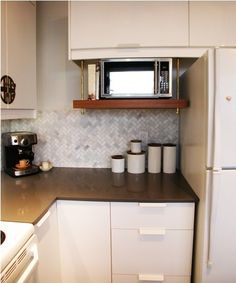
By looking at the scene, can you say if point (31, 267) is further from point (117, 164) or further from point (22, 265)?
point (117, 164)

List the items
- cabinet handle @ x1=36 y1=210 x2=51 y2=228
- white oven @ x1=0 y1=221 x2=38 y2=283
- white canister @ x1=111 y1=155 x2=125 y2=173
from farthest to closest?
white canister @ x1=111 y1=155 x2=125 y2=173 → cabinet handle @ x1=36 y1=210 x2=51 y2=228 → white oven @ x1=0 y1=221 x2=38 y2=283

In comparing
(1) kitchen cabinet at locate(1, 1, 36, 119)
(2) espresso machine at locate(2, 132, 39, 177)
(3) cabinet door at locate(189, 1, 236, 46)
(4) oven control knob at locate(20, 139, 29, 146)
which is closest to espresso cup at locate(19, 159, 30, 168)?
(2) espresso machine at locate(2, 132, 39, 177)

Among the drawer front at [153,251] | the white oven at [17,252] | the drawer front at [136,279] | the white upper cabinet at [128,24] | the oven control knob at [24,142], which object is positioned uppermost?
the white upper cabinet at [128,24]

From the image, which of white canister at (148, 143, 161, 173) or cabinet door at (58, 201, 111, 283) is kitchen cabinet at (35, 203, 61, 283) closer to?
cabinet door at (58, 201, 111, 283)

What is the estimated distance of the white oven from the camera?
2.59ft

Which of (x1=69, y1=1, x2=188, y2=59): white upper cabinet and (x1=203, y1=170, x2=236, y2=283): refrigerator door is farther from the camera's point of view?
(x1=69, y1=1, x2=188, y2=59): white upper cabinet

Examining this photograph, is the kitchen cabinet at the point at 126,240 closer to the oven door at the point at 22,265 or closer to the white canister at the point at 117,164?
the oven door at the point at 22,265

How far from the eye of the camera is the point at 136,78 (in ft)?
4.94

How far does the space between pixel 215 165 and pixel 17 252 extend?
930 mm

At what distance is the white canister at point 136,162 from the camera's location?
1.81 metres

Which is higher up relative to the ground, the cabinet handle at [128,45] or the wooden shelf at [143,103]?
the cabinet handle at [128,45]

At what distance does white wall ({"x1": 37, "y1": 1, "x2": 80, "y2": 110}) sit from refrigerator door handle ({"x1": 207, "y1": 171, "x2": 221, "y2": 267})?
126cm

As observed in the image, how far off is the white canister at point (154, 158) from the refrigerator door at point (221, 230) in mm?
667

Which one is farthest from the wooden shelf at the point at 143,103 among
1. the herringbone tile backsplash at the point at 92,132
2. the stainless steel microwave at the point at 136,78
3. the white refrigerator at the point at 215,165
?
the herringbone tile backsplash at the point at 92,132
